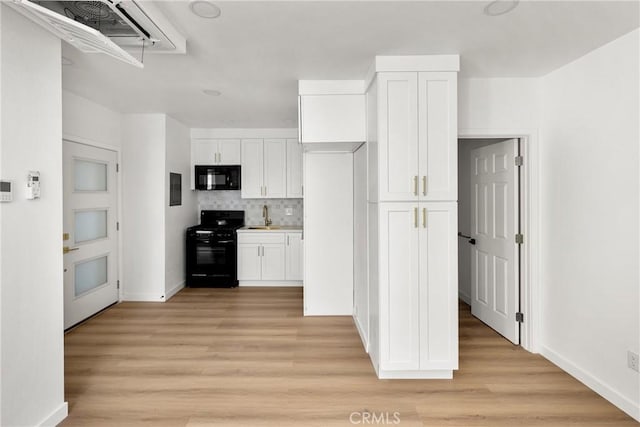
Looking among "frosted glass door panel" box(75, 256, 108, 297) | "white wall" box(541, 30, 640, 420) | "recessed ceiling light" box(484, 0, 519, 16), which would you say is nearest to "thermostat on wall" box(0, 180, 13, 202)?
"frosted glass door panel" box(75, 256, 108, 297)

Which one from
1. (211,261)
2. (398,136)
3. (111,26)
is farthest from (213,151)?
(398,136)

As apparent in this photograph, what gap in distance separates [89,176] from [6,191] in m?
2.52

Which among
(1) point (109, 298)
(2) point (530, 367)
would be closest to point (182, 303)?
(1) point (109, 298)

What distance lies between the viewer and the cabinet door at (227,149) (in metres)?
5.67

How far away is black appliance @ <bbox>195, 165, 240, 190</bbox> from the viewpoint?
5.62m

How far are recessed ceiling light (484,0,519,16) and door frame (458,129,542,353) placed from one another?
1137 mm

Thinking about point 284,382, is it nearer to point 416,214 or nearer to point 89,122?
point 416,214

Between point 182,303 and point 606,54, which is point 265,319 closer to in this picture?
point 182,303

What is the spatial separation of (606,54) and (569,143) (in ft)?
2.07

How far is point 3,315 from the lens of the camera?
5.95 ft

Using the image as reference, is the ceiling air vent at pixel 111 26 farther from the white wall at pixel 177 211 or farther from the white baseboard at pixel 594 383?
the white baseboard at pixel 594 383

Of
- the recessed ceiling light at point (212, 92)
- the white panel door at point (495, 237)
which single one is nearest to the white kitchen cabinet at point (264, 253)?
the recessed ceiling light at point (212, 92)

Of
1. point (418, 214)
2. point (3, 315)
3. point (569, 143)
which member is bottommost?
point (3, 315)

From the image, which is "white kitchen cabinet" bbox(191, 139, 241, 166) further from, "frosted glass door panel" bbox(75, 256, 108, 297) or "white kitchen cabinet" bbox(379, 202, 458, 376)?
"white kitchen cabinet" bbox(379, 202, 458, 376)
